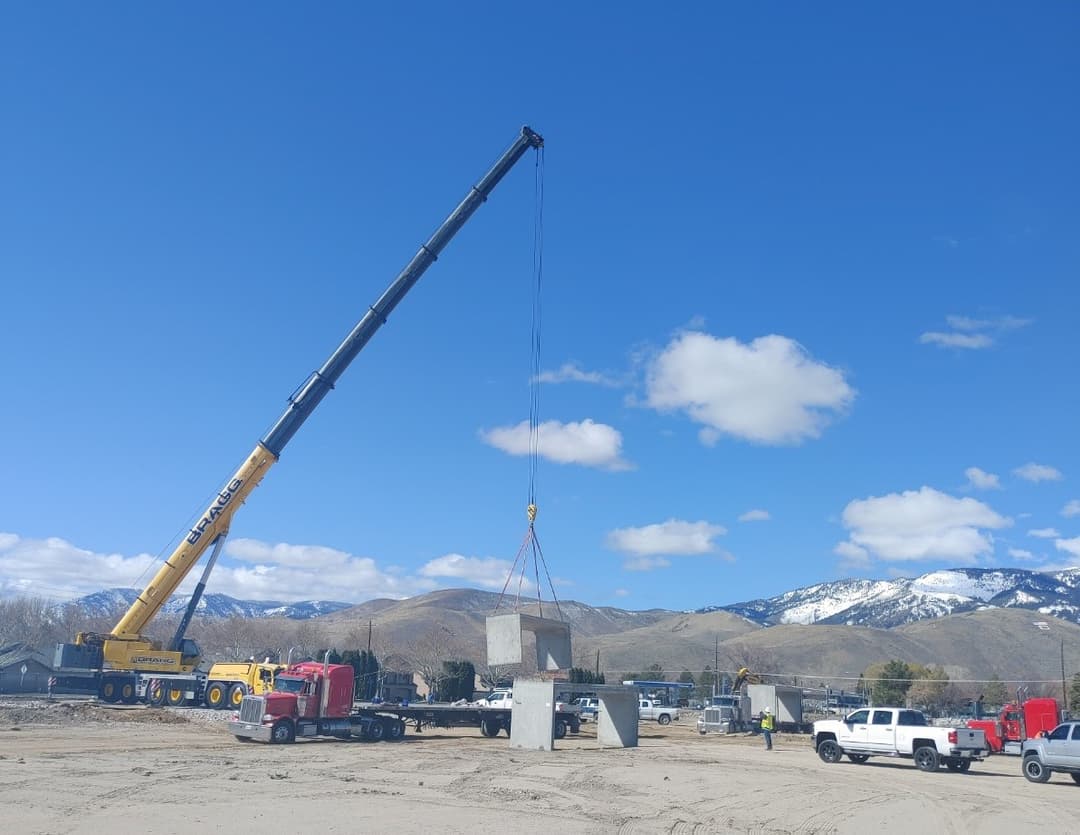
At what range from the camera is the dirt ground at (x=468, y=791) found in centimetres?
1700

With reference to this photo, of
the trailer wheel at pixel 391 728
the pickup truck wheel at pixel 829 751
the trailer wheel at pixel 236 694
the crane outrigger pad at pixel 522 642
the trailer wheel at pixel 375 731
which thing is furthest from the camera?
the trailer wheel at pixel 236 694

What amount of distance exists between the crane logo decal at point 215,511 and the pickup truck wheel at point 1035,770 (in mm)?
33832

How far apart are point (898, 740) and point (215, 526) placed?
3073 centimetres

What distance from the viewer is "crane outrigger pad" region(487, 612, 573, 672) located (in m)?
32.8

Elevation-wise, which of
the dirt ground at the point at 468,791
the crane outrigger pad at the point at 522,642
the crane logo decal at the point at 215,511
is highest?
the crane logo decal at the point at 215,511

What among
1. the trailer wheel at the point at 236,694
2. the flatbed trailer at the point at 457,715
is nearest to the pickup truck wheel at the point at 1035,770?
the flatbed trailer at the point at 457,715

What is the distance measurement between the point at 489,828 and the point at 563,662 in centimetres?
2033

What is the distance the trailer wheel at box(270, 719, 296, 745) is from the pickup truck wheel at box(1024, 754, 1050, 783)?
76.6 feet

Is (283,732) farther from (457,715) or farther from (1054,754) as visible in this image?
(1054,754)

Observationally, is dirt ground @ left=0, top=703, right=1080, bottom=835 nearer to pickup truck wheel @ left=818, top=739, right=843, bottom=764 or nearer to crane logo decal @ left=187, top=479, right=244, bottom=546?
pickup truck wheel @ left=818, top=739, right=843, bottom=764

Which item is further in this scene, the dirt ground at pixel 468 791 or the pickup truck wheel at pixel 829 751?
the pickup truck wheel at pixel 829 751

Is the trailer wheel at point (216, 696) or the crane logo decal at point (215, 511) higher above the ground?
the crane logo decal at point (215, 511)

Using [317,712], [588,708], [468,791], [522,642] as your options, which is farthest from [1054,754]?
[588,708]

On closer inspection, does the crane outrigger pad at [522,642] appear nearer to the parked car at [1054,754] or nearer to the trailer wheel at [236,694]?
the trailer wheel at [236,694]
